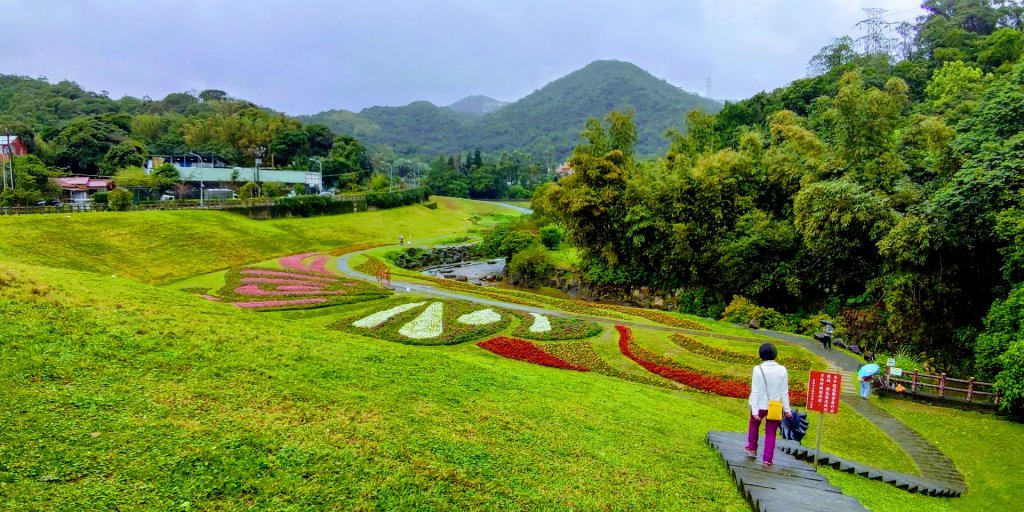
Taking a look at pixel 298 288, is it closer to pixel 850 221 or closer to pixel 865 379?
pixel 865 379

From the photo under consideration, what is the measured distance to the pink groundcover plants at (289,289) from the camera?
30911 millimetres

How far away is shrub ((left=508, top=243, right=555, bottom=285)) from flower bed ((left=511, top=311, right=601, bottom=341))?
21.0 metres

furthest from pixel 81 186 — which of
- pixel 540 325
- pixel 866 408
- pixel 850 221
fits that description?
pixel 866 408

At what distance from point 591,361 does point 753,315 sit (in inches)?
602

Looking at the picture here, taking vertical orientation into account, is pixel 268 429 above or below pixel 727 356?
above

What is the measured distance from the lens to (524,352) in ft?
76.7

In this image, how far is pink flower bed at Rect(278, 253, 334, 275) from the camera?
145 ft

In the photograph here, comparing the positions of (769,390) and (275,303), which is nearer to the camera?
(769,390)

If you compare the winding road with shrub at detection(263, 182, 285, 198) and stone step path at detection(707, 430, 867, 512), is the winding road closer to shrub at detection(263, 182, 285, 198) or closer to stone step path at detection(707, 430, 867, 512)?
stone step path at detection(707, 430, 867, 512)

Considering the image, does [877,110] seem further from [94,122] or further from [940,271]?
[94,122]

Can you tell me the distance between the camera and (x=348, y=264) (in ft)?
160

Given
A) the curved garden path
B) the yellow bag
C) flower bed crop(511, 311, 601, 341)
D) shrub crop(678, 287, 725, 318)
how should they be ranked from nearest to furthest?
the yellow bag → the curved garden path → flower bed crop(511, 311, 601, 341) → shrub crop(678, 287, 725, 318)

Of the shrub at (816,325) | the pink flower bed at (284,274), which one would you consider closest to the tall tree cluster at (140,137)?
the pink flower bed at (284,274)

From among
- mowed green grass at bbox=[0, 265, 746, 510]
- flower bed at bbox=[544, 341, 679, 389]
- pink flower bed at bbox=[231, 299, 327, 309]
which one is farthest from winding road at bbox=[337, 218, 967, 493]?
mowed green grass at bbox=[0, 265, 746, 510]
